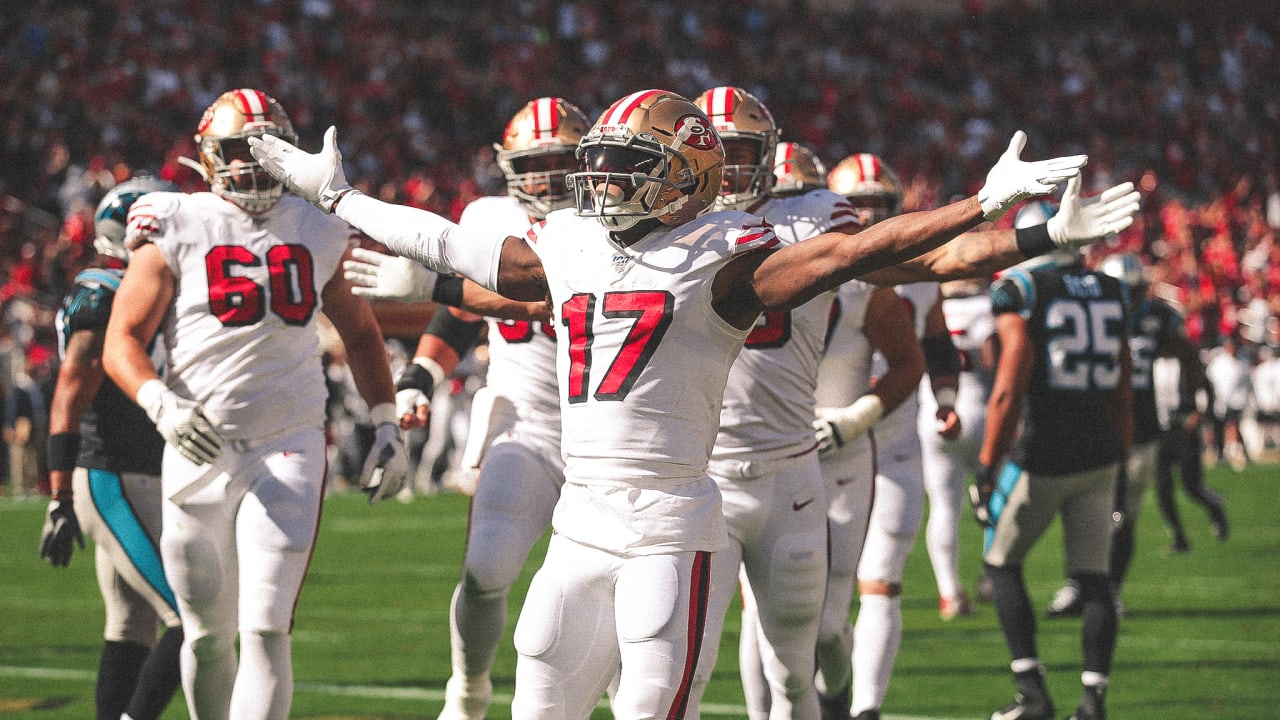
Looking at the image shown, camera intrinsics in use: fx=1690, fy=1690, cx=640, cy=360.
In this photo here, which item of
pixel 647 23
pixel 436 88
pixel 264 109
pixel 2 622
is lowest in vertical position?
pixel 2 622

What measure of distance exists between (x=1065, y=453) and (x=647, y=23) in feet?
69.3

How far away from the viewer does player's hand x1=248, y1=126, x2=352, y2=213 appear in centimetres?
406

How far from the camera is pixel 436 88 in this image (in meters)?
23.5

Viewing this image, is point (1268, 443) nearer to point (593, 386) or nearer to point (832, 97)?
point (832, 97)

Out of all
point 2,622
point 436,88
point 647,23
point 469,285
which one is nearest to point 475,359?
point 436,88

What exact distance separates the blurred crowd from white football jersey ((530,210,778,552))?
1320 centimetres

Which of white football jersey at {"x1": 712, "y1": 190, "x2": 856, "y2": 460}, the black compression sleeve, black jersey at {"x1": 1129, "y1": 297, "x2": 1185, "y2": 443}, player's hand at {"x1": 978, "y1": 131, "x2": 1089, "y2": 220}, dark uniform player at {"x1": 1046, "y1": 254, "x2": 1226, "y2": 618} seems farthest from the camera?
black jersey at {"x1": 1129, "y1": 297, "x2": 1185, "y2": 443}

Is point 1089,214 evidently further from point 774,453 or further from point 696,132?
point 774,453

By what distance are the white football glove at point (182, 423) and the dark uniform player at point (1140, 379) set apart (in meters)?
5.17

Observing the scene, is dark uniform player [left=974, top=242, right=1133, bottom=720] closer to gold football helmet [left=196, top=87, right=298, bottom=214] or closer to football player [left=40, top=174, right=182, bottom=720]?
gold football helmet [left=196, top=87, right=298, bottom=214]

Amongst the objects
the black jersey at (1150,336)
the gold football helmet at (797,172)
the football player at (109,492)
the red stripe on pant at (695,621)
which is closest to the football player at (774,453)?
the red stripe on pant at (695,621)

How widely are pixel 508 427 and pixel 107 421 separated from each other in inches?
50.5

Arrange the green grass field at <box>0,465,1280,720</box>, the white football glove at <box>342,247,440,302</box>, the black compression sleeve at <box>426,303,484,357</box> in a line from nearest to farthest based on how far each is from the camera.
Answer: the white football glove at <box>342,247,440,302</box>, the black compression sleeve at <box>426,303,484,357</box>, the green grass field at <box>0,465,1280,720</box>

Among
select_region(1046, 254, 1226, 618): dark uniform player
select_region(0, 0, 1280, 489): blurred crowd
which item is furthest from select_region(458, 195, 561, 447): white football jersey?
select_region(0, 0, 1280, 489): blurred crowd
